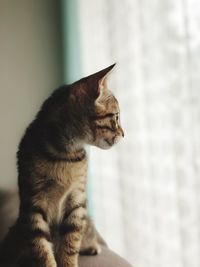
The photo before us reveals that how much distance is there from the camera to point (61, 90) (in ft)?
3.85

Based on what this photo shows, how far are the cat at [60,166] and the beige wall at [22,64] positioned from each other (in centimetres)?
91

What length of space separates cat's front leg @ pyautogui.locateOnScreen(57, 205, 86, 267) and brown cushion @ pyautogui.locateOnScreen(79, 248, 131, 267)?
0.19ft

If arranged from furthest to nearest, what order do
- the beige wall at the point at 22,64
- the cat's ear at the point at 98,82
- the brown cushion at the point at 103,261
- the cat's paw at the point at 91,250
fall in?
the beige wall at the point at 22,64 → the cat's paw at the point at 91,250 → the brown cushion at the point at 103,261 → the cat's ear at the point at 98,82

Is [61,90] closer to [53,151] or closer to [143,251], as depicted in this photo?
[53,151]

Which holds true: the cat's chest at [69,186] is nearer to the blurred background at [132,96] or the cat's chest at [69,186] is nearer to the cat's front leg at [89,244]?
the cat's front leg at [89,244]

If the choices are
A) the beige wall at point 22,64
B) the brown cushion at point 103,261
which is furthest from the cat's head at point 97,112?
the beige wall at point 22,64

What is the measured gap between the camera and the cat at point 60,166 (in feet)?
3.60

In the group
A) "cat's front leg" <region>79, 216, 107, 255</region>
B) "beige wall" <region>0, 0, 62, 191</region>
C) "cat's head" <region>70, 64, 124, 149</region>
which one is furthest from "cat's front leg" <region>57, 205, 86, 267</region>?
"beige wall" <region>0, 0, 62, 191</region>

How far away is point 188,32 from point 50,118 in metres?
0.45

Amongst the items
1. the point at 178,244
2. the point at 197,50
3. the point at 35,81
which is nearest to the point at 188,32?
the point at 197,50

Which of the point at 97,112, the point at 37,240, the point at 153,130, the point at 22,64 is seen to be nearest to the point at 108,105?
the point at 97,112

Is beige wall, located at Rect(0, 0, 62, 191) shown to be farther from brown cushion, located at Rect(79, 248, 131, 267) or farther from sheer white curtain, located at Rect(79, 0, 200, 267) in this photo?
brown cushion, located at Rect(79, 248, 131, 267)

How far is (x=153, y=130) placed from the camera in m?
1.37

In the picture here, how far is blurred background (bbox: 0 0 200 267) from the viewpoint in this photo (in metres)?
1.20
